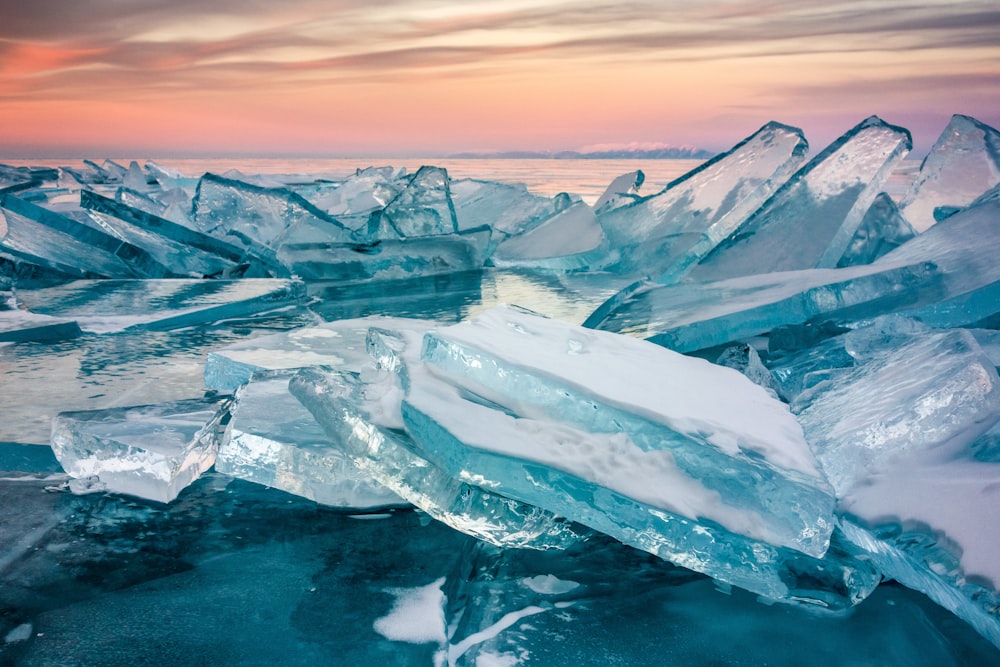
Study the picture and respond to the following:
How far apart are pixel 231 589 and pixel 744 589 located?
64 cm

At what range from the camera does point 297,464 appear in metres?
1.21

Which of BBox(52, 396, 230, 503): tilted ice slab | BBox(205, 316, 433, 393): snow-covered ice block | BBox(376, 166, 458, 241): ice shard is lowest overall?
BBox(52, 396, 230, 503): tilted ice slab

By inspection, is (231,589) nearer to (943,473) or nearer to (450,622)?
(450,622)

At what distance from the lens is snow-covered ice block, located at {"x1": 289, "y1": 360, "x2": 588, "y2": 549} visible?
105 cm

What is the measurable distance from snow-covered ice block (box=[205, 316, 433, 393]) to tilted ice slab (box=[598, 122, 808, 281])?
1158 millimetres

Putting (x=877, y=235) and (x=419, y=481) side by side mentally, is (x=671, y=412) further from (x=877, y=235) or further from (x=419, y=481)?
(x=877, y=235)

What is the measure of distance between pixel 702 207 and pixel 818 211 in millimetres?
557

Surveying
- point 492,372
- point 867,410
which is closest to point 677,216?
point 867,410

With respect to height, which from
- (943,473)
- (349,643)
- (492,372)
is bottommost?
(349,643)

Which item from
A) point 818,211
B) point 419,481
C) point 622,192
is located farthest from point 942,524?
point 622,192

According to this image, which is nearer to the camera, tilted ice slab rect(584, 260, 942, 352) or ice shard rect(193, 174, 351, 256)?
tilted ice slab rect(584, 260, 942, 352)

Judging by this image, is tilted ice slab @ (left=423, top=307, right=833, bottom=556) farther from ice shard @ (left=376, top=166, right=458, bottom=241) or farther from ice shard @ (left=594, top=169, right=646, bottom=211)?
ice shard @ (left=594, top=169, right=646, bottom=211)

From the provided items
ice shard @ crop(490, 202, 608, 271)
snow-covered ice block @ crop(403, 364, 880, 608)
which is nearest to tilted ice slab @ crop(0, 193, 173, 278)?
ice shard @ crop(490, 202, 608, 271)

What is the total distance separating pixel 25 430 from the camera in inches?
56.5
